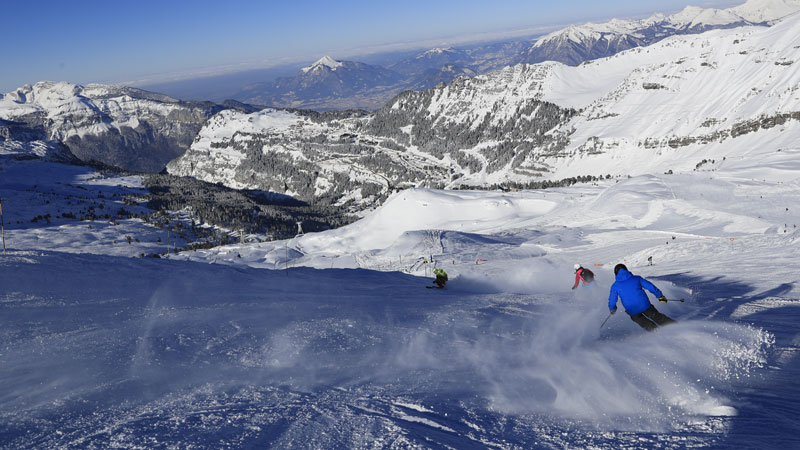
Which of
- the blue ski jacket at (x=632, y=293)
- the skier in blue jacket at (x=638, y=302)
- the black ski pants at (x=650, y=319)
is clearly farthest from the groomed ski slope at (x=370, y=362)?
the blue ski jacket at (x=632, y=293)

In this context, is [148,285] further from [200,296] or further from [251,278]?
[251,278]

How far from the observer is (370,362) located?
9.93 metres

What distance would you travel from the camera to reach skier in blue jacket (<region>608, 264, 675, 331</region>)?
1104 centimetres

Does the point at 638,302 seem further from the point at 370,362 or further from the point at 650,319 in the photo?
the point at 370,362

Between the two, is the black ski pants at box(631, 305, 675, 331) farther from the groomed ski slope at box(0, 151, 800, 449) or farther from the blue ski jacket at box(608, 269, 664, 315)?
the groomed ski slope at box(0, 151, 800, 449)

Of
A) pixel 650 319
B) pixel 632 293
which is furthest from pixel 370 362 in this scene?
pixel 650 319

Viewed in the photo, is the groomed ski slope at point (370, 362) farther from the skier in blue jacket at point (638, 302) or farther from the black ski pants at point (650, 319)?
the skier in blue jacket at point (638, 302)

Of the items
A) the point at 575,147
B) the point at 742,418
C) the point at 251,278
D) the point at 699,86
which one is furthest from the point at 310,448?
the point at 699,86

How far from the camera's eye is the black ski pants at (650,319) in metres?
10.9

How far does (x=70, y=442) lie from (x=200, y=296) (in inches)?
305

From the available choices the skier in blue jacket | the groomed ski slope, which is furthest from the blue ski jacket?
the groomed ski slope

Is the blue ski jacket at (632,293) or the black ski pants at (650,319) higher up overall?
the blue ski jacket at (632,293)

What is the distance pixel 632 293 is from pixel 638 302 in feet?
0.87

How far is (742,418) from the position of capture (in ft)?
22.9
